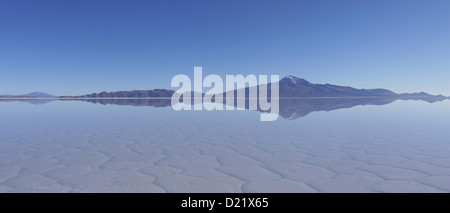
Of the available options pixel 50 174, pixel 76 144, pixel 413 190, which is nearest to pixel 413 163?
pixel 413 190

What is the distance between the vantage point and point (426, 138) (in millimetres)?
6305

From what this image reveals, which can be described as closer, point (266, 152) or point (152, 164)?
point (152, 164)

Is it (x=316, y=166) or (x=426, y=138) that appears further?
(x=426, y=138)

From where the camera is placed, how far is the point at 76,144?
581 centimetres

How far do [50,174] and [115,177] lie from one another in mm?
981
